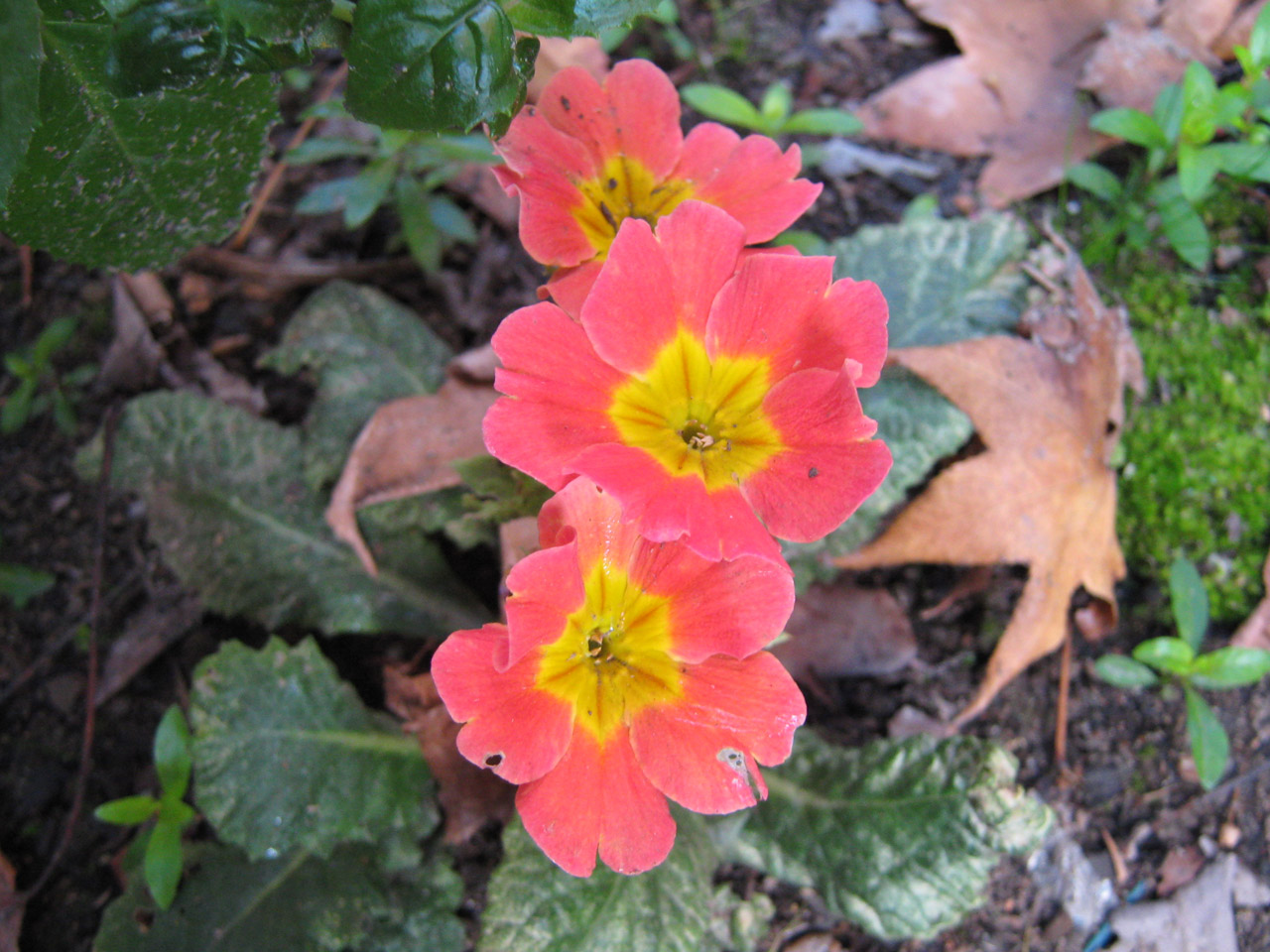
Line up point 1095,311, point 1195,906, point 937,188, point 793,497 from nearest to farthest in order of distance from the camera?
point 793,497, point 1195,906, point 1095,311, point 937,188

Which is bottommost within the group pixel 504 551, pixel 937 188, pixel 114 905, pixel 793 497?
pixel 114 905

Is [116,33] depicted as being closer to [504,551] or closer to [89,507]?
[504,551]

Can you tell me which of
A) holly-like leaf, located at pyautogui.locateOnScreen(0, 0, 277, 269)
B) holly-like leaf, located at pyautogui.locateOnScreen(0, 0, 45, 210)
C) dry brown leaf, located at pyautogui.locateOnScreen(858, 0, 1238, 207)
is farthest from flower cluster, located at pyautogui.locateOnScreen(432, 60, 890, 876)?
dry brown leaf, located at pyautogui.locateOnScreen(858, 0, 1238, 207)

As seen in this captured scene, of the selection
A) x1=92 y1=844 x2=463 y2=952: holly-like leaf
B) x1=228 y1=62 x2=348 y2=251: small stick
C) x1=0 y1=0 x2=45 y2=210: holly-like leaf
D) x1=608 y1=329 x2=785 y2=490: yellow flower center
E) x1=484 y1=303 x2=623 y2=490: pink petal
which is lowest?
x1=92 y1=844 x2=463 y2=952: holly-like leaf

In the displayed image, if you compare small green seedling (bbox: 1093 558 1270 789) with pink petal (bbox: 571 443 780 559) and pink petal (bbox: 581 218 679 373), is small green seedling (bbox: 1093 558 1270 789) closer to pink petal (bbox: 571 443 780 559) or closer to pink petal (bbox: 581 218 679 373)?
pink petal (bbox: 571 443 780 559)

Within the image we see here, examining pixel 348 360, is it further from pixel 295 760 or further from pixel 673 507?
pixel 673 507

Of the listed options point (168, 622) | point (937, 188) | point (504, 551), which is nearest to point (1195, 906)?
point (504, 551)

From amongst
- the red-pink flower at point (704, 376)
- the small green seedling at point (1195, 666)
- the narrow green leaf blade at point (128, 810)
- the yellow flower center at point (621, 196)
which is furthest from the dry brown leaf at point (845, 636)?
the narrow green leaf blade at point (128, 810)

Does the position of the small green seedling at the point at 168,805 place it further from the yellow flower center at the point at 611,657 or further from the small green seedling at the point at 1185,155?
the small green seedling at the point at 1185,155
